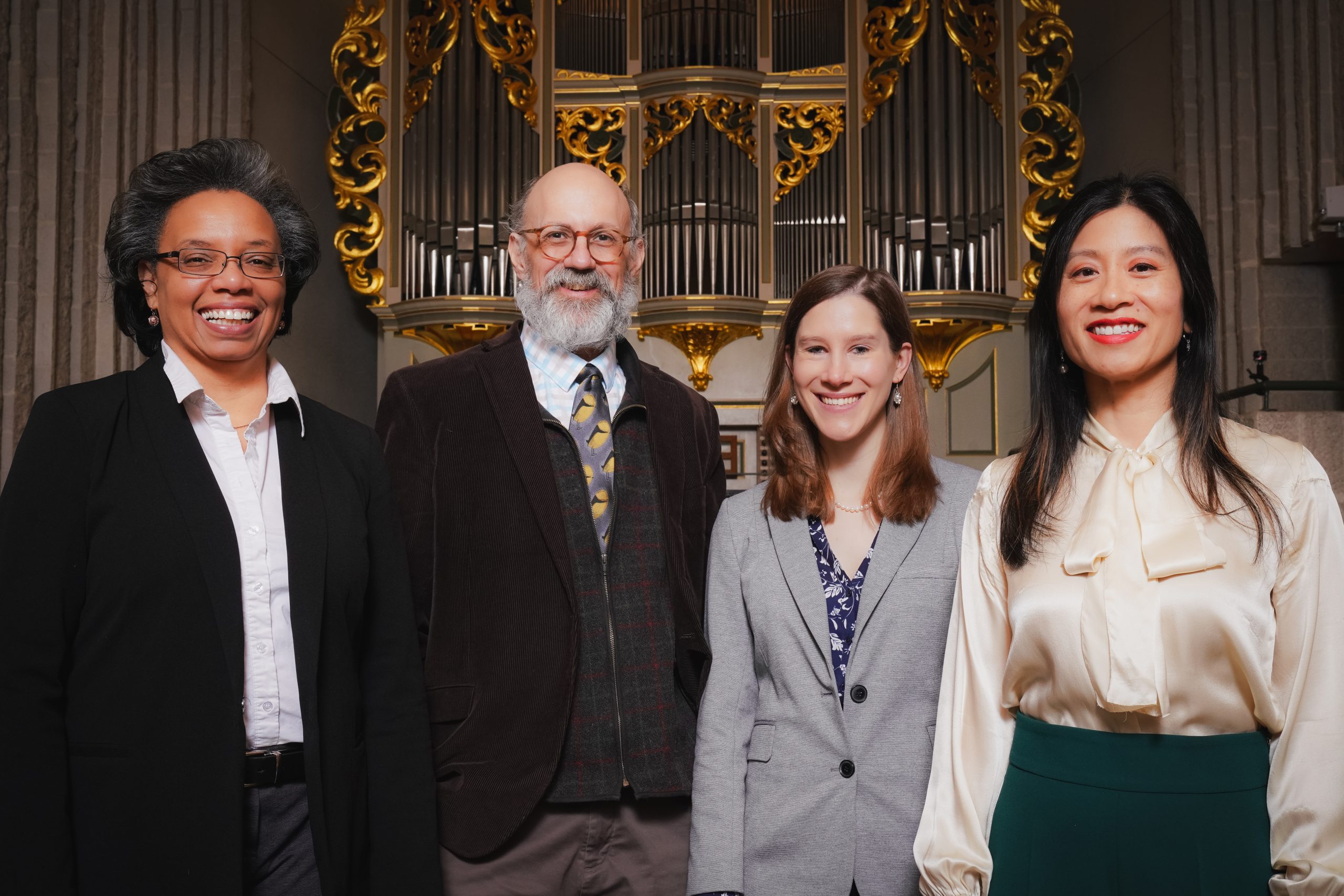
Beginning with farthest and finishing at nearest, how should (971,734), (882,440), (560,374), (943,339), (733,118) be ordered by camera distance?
(733,118) < (943,339) < (560,374) < (882,440) < (971,734)

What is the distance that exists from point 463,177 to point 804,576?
4.18m

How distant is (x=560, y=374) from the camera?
216 cm

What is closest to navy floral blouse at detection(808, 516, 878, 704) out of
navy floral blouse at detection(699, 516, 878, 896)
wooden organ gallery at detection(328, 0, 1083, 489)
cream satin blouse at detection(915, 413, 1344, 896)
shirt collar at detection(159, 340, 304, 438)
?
navy floral blouse at detection(699, 516, 878, 896)

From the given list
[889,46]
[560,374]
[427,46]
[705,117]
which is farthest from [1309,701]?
[427,46]

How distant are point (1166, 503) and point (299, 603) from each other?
3.94ft

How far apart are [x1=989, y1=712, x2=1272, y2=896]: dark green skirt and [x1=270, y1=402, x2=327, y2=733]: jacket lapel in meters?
1.01

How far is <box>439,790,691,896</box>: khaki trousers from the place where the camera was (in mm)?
1897

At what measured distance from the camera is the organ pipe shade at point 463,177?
18.2ft

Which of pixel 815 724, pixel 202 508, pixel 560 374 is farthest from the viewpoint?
pixel 560 374

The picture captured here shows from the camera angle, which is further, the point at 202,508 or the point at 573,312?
the point at 573,312

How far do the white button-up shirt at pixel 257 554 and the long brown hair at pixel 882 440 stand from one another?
818mm

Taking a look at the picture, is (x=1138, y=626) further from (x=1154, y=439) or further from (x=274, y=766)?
(x=274, y=766)

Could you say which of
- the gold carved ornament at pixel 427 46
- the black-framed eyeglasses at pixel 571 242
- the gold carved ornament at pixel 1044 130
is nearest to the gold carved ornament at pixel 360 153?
the gold carved ornament at pixel 427 46

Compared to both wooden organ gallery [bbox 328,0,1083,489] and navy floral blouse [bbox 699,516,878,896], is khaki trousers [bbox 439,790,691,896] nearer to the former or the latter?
navy floral blouse [bbox 699,516,878,896]
